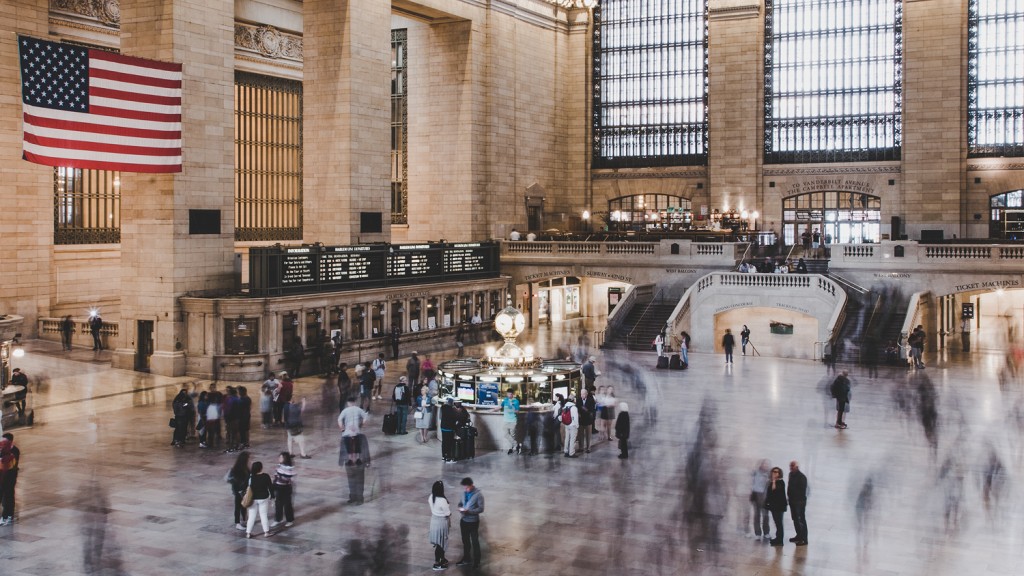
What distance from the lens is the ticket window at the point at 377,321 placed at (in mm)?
34406

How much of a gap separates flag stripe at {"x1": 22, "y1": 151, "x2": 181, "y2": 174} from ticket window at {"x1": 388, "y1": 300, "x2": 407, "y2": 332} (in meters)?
9.54

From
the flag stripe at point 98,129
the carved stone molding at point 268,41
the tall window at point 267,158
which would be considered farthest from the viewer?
the tall window at point 267,158

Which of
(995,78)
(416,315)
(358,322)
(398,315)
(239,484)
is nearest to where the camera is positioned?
(239,484)

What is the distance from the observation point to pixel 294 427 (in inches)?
773

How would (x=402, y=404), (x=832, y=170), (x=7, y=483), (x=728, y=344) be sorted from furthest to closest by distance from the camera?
(x=832, y=170)
(x=728, y=344)
(x=402, y=404)
(x=7, y=483)

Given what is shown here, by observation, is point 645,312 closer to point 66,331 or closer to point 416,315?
point 416,315

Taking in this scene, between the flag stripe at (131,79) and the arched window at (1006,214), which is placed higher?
the flag stripe at (131,79)

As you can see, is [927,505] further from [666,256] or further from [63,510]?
[666,256]

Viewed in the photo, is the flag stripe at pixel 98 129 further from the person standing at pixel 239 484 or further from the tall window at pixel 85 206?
the person standing at pixel 239 484

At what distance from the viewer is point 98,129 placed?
25.9m

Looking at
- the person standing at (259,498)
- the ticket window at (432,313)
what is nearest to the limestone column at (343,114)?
the ticket window at (432,313)

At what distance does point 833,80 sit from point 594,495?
36837 mm

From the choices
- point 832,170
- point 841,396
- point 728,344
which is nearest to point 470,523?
point 841,396

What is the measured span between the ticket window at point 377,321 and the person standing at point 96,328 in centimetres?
866
